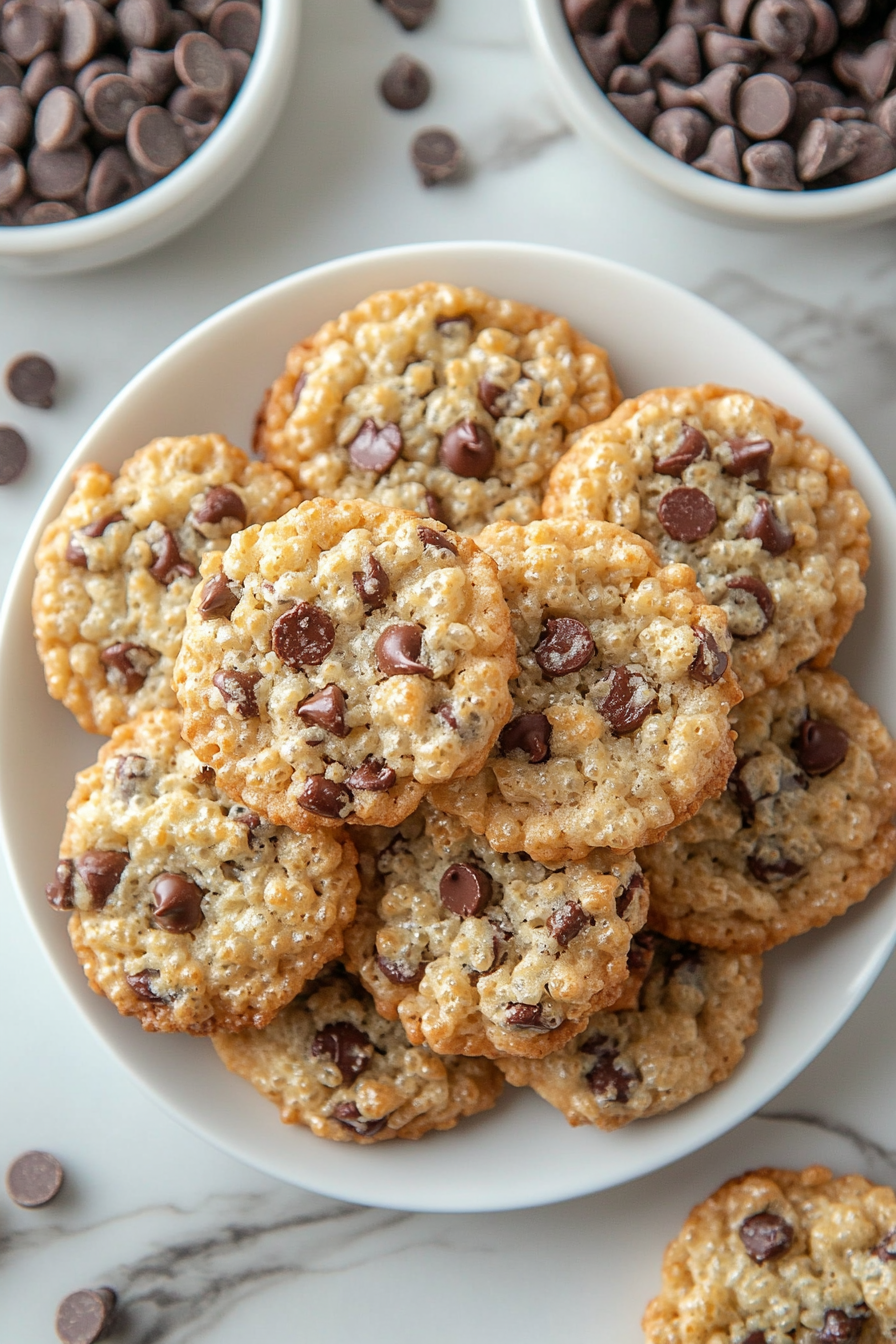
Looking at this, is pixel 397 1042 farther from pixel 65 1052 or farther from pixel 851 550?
pixel 851 550

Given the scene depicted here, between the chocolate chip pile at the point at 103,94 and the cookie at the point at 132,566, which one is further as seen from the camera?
the chocolate chip pile at the point at 103,94

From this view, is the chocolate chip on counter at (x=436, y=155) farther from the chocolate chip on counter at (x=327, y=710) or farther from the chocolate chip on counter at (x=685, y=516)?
the chocolate chip on counter at (x=327, y=710)

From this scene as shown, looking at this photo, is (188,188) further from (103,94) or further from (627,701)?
(627,701)

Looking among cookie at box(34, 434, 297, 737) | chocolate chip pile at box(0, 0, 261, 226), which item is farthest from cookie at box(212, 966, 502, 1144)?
chocolate chip pile at box(0, 0, 261, 226)

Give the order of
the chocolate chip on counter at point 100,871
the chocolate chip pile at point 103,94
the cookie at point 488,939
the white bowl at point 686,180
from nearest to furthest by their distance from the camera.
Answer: the cookie at point 488,939 < the chocolate chip on counter at point 100,871 < the white bowl at point 686,180 < the chocolate chip pile at point 103,94

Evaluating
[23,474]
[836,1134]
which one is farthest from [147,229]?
[836,1134]

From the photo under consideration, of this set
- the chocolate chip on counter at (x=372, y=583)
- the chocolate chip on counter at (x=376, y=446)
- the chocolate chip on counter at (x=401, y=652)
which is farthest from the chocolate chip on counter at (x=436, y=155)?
the chocolate chip on counter at (x=401, y=652)
